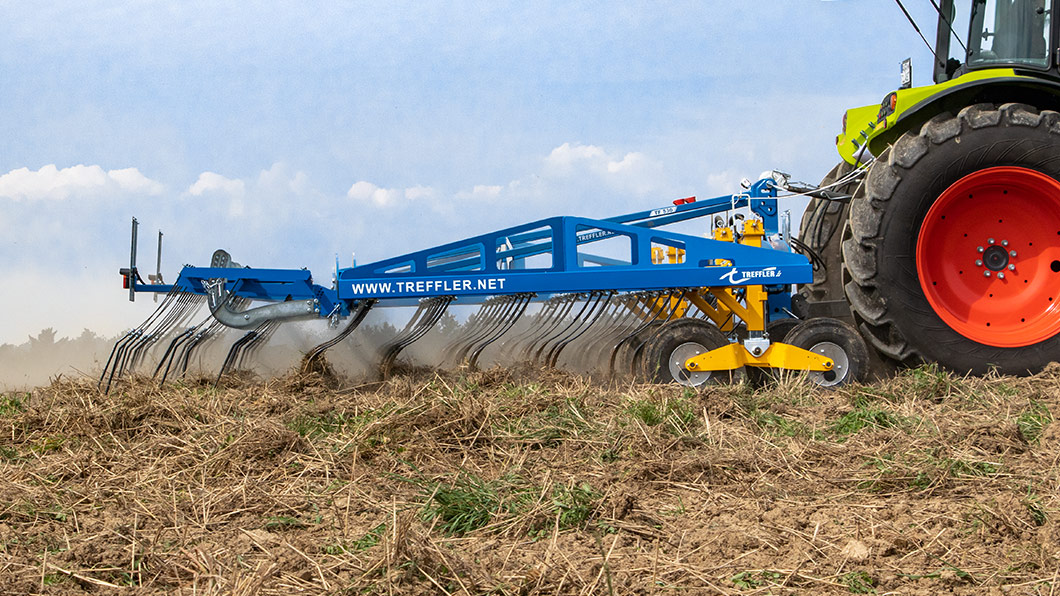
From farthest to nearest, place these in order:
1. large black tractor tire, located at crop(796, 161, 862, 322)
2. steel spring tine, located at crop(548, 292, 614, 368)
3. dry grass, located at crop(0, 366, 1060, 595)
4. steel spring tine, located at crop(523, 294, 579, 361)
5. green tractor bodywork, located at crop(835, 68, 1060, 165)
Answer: large black tractor tire, located at crop(796, 161, 862, 322)
steel spring tine, located at crop(523, 294, 579, 361)
steel spring tine, located at crop(548, 292, 614, 368)
green tractor bodywork, located at crop(835, 68, 1060, 165)
dry grass, located at crop(0, 366, 1060, 595)

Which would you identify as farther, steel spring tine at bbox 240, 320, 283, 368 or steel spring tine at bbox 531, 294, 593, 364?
steel spring tine at bbox 531, 294, 593, 364

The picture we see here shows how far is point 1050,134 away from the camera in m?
4.93

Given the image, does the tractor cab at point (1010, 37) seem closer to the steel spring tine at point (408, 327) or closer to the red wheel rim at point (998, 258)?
the red wheel rim at point (998, 258)

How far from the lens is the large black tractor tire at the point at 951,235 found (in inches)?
194

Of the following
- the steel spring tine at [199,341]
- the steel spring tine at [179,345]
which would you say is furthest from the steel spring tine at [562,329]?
the steel spring tine at [179,345]

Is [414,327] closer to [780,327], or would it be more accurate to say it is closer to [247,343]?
[247,343]

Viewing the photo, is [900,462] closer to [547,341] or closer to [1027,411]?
[1027,411]

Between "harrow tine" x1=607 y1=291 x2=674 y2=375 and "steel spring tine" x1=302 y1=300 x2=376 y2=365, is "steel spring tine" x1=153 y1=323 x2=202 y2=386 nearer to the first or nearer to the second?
"steel spring tine" x1=302 y1=300 x2=376 y2=365

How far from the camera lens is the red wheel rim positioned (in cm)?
502

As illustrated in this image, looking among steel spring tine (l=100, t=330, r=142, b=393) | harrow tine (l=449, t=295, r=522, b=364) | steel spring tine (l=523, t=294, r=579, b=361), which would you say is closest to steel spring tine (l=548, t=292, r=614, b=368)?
steel spring tine (l=523, t=294, r=579, b=361)

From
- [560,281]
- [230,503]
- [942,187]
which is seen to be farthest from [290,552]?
[942,187]

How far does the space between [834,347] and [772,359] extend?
1.23 feet

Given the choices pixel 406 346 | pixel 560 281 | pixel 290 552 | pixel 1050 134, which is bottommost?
pixel 290 552

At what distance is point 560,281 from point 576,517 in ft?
8.98
